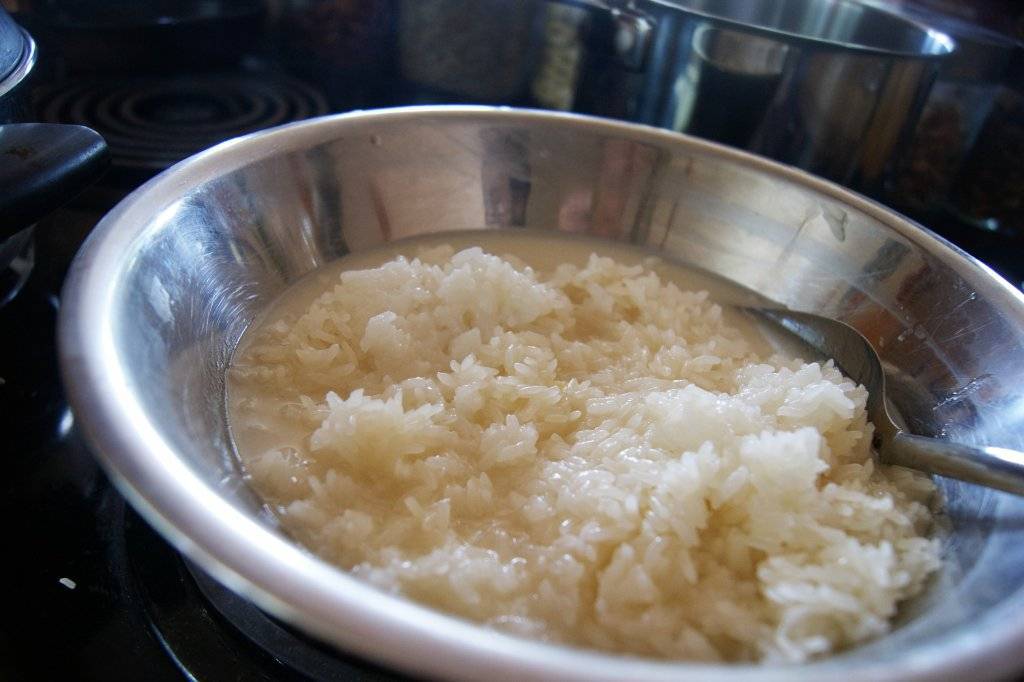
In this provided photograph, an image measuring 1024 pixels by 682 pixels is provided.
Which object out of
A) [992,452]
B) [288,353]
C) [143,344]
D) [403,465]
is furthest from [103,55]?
[992,452]

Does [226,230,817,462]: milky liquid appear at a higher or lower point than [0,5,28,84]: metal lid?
lower

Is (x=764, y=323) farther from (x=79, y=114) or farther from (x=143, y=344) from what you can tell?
(x=79, y=114)

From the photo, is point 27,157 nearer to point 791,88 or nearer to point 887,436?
point 887,436

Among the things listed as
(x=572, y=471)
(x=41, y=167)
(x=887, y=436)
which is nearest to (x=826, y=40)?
(x=887, y=436)

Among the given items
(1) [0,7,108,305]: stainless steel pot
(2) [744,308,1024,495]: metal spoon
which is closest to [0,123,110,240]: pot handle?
(1) [0,7,108,305]: stainless steel pot

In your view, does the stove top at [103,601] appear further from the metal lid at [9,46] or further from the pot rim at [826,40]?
the pot rim at [826,40]

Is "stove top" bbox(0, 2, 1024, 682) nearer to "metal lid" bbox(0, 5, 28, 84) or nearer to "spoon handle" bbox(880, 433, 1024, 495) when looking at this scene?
"metal lid" bbox(0, 5, 28, 84)
